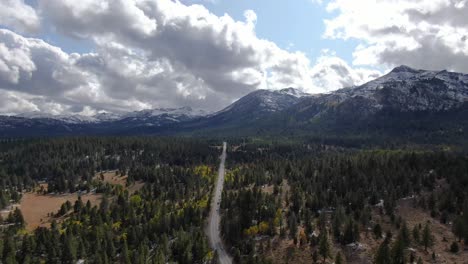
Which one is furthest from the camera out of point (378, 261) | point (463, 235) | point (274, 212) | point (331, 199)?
point (331, 199)

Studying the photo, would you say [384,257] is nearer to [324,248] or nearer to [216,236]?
[324,248]

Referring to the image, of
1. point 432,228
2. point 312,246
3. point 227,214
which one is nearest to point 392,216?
point 432,228

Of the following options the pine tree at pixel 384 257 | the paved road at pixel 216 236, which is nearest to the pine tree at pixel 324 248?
the pine tree at pixel 384 257

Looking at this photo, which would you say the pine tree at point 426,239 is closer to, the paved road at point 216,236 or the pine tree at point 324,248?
the pine tree at point 324,248

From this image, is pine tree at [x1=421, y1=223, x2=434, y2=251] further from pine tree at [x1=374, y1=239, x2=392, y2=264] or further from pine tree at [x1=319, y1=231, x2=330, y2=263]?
pine tree at [x1=319, y1=231, x2=330, y2=263]

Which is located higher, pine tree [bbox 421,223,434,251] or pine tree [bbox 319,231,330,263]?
pine tree [bbox 421,223,434,251]

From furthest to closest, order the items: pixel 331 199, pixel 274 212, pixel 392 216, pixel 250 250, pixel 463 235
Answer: pixel 331 199 < pixel 274 212 < pixel 392 216 < pixel 250 250 < pixel 463 235

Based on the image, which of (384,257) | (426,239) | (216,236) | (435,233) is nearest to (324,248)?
(384,257)

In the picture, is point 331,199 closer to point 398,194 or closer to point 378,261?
point 398,194

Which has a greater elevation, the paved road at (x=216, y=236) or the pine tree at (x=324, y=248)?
the pine tree at (x=324, y=248)

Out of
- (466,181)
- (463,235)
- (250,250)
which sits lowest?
(250,250)

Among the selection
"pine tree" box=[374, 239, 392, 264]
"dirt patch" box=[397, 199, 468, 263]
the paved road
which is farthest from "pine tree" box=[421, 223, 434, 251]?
the paved road
